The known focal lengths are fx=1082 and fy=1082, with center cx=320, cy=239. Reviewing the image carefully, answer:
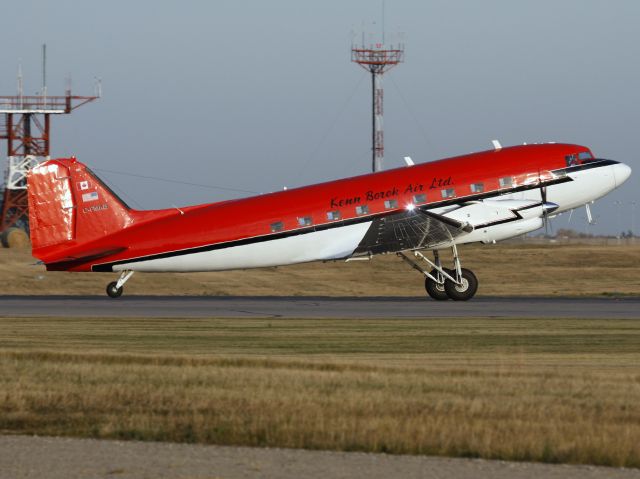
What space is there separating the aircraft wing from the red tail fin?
898cm

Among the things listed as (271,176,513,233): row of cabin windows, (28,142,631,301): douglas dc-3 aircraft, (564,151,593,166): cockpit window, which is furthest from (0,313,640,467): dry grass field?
(564,151,593,166): cockpit window

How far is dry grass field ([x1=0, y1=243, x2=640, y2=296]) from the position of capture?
173ft

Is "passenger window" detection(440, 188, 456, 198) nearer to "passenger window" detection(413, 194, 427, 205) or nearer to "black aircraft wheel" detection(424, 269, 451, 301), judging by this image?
"passenger window" detection(413, 194, 427, 205)

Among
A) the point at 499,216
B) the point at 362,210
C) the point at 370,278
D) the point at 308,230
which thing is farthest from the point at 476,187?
the point at 370,278

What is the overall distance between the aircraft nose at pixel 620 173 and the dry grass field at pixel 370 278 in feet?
34.6

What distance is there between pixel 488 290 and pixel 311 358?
31974mm

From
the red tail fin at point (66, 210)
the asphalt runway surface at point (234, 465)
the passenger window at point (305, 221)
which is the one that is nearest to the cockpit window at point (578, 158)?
the passenger window at point (305, 221)

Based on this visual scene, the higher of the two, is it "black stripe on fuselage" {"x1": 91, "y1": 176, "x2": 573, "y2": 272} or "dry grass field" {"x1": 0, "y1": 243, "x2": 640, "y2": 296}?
"black stripe on fuselage" {"x1": 91, "y1": 176, "x2": 573, "y2": 272}

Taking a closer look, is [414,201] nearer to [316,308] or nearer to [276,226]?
[276,226]

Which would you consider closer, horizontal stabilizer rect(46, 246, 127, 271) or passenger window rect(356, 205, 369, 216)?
horizontal stabilizer rect(46, 246, 127, 271)

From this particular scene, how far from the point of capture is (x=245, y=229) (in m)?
38.4

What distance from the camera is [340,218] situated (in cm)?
3872

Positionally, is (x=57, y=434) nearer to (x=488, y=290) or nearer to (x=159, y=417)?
(x=159, y=417)

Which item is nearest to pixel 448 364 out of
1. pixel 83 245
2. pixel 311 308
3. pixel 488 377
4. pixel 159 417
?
pixel 488 377
